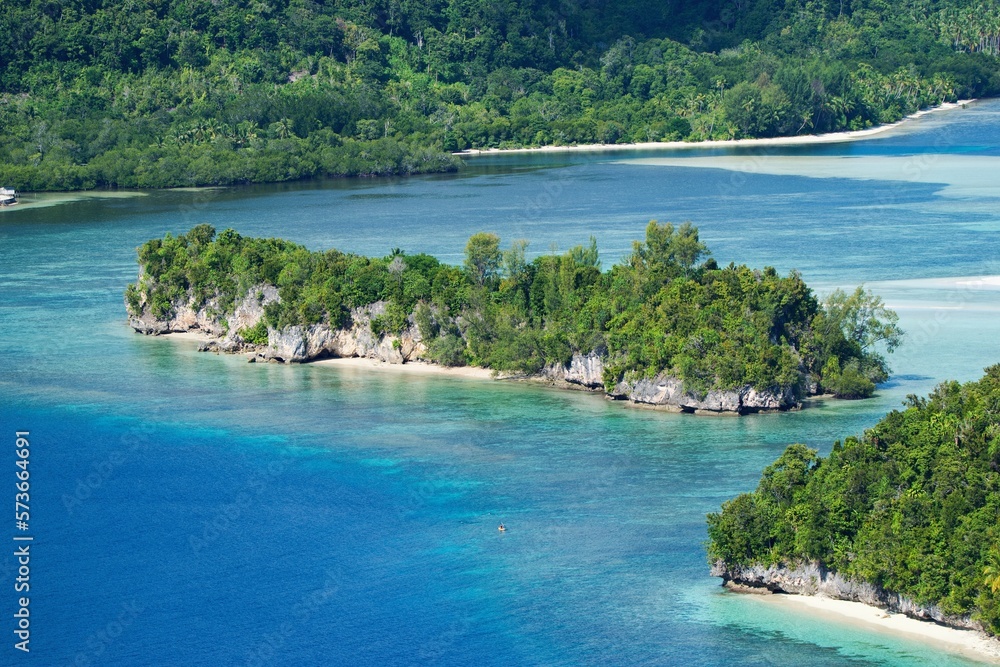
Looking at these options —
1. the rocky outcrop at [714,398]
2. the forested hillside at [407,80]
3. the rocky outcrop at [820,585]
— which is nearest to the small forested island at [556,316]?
the rocky outcrop at [714,398]

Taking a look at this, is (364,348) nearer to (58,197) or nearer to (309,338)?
(309,338)

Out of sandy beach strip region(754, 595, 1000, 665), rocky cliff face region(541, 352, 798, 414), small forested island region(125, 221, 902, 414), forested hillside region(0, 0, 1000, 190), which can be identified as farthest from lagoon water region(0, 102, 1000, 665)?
forested hillside region(0, 0, 1000, 190)

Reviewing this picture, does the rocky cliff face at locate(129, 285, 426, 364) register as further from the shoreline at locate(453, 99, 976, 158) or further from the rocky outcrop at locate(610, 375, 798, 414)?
the shoreline at locate(453, 99, 976, 158)

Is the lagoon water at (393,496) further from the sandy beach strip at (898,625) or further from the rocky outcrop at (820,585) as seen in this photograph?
the rocky outcrop at (820,585)

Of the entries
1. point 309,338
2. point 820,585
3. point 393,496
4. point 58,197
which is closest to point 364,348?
point 309,338

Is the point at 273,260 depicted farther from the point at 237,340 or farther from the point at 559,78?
the point at 559,78

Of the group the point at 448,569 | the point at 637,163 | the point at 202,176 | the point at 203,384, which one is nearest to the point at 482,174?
the point at 637,163
